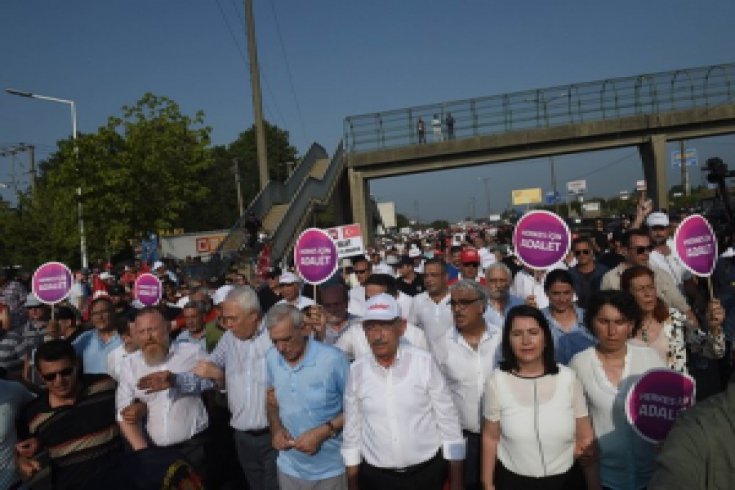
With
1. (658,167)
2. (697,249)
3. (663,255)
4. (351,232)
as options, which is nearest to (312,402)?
(697,249)

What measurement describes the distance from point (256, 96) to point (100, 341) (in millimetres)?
14408

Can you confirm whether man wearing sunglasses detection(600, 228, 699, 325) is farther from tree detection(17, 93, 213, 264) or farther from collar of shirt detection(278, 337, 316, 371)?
tree detection(17, 93, 213, 264)

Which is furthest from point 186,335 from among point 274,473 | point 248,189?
point 248,189

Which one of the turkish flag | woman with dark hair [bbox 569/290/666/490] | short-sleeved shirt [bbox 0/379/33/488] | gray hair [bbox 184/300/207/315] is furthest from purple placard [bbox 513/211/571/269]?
the turkish flag

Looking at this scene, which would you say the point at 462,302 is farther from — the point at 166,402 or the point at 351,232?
the point at 351,232

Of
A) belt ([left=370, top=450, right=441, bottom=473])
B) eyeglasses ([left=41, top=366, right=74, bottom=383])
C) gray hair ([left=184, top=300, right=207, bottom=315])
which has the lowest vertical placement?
belt ([left=370, top=450, right=441, bottom=473])

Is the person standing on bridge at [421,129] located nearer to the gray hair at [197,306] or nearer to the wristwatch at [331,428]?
the gray hair at [197,306]

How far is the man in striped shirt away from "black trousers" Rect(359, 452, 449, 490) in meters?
1.60

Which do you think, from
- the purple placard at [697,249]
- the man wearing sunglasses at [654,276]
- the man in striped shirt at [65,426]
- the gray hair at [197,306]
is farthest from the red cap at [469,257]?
the man in striped shirt at [65,426]

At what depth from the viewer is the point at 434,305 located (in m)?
5.84

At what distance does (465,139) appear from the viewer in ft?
76.3

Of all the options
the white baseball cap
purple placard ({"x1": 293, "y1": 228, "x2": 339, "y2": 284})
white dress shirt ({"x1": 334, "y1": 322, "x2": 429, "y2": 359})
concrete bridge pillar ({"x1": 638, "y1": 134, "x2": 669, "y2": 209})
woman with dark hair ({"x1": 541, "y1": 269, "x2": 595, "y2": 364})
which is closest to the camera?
the white baseball cap

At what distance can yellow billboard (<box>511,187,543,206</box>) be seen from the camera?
90.2m

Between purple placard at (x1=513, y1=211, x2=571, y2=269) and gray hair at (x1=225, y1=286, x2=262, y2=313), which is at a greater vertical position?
purple placard at (x1=513, y1=211, x2=571, y2=269)
